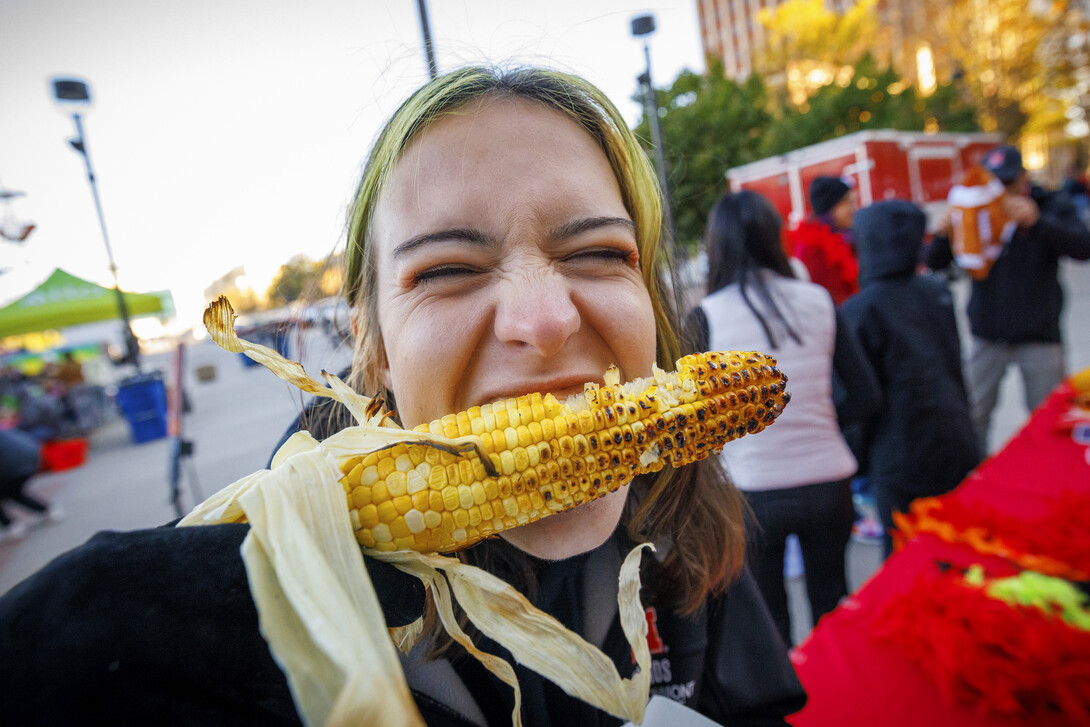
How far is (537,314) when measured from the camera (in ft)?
2.88

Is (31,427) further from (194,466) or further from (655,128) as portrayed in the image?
(655,128)

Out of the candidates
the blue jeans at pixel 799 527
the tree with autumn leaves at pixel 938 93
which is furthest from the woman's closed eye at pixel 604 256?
the tree with autumn leaves at pixel 938 93

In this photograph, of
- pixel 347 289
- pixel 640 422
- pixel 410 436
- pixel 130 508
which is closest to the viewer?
pixel 410 436

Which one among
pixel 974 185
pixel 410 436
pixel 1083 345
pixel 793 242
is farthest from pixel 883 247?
pixel 1083 345

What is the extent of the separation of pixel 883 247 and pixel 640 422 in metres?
3.08

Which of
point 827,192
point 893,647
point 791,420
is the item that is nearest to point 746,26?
point 827,192

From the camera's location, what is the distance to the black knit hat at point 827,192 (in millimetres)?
4801

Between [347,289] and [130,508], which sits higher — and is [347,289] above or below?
above

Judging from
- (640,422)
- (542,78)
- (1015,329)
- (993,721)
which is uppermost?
(542,78)

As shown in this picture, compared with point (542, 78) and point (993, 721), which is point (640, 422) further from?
point (993, 721)

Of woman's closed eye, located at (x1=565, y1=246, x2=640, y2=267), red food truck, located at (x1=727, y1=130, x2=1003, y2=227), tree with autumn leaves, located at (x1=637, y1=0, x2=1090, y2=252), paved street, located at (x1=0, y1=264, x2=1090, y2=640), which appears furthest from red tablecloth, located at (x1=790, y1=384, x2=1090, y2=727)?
tree with autumn leaves, located at (x1=637, y1=0, x2=1090, y2=252)

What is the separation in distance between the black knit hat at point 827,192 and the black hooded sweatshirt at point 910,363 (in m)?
1.67

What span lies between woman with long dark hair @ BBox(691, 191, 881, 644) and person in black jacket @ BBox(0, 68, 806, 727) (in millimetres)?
1343

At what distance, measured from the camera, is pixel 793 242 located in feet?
15.0
